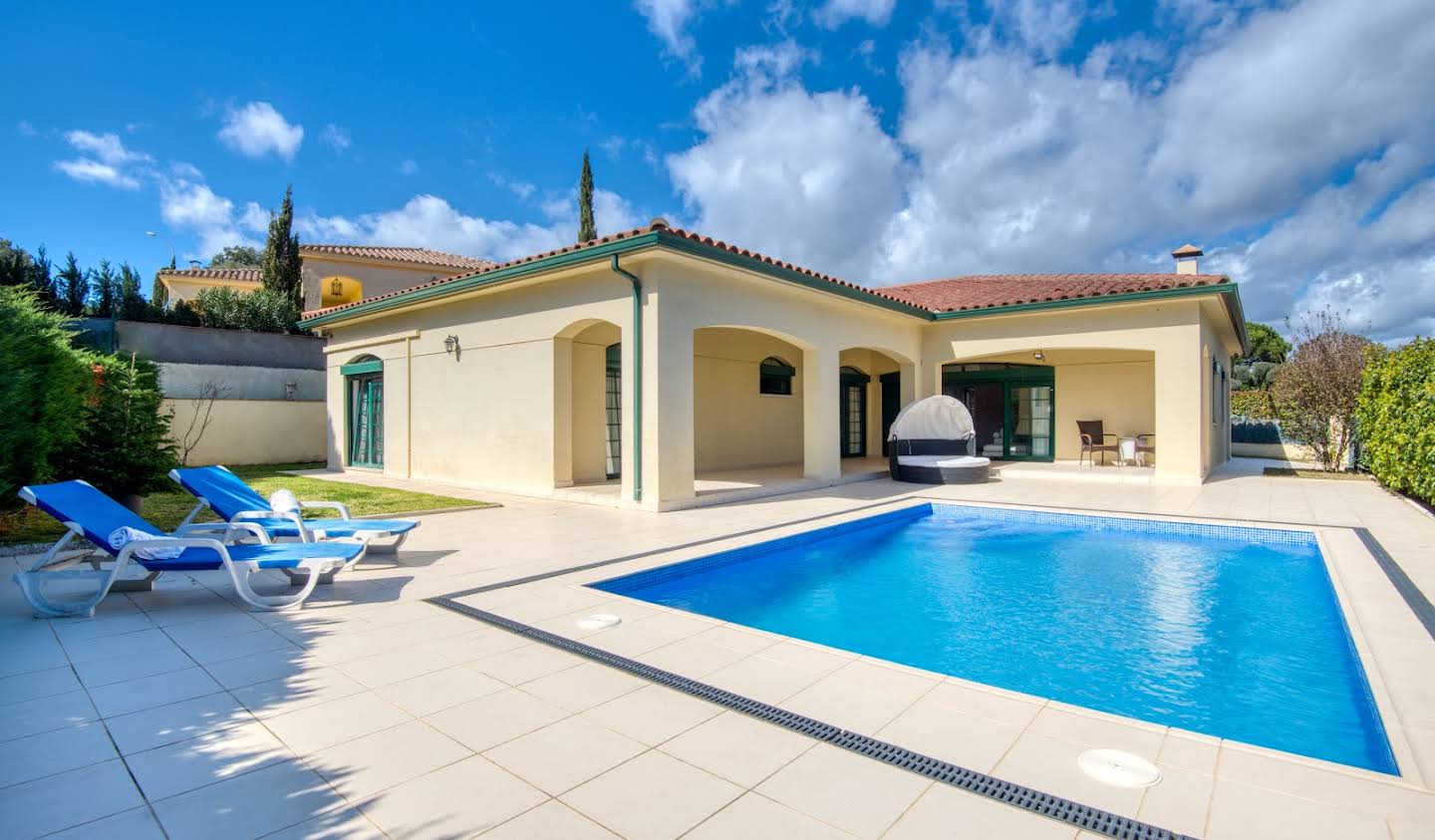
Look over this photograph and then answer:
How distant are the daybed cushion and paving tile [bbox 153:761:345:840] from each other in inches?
504

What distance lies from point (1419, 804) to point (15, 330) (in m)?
11.4

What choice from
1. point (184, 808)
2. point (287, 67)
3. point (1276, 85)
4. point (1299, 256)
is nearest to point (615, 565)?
point (184, 808)

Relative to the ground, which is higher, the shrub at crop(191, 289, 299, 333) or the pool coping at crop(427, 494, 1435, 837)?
the shrub at crop(191, 289, 299, 333)

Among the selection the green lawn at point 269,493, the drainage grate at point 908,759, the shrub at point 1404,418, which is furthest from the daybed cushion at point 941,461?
the drainage grate at point 908,759

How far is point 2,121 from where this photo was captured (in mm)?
20953

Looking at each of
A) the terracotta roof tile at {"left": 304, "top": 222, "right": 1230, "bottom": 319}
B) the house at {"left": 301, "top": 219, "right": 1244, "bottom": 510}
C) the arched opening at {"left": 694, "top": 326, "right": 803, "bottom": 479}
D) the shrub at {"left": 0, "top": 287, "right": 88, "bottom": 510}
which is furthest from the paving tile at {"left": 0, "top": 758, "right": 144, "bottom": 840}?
the arched opening at {"left": 694, "top": 326, "right": 803, "bottom": 479}

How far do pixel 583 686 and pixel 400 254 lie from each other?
1033 inches

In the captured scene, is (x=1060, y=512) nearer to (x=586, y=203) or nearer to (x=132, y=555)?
(x=132, y=555)

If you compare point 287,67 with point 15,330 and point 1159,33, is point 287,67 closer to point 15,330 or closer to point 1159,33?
point 15,330

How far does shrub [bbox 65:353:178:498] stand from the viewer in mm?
9141

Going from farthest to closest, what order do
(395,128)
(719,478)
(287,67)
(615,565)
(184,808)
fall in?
(395,128) < (287,67) < (719,478) < (615,565) < (184,808)

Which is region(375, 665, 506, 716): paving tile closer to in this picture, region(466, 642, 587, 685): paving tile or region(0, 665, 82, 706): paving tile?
region(466, 642, 587, 685): paving tile

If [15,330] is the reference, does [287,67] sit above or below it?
above

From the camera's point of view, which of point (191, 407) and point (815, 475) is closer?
point (815, 475)
